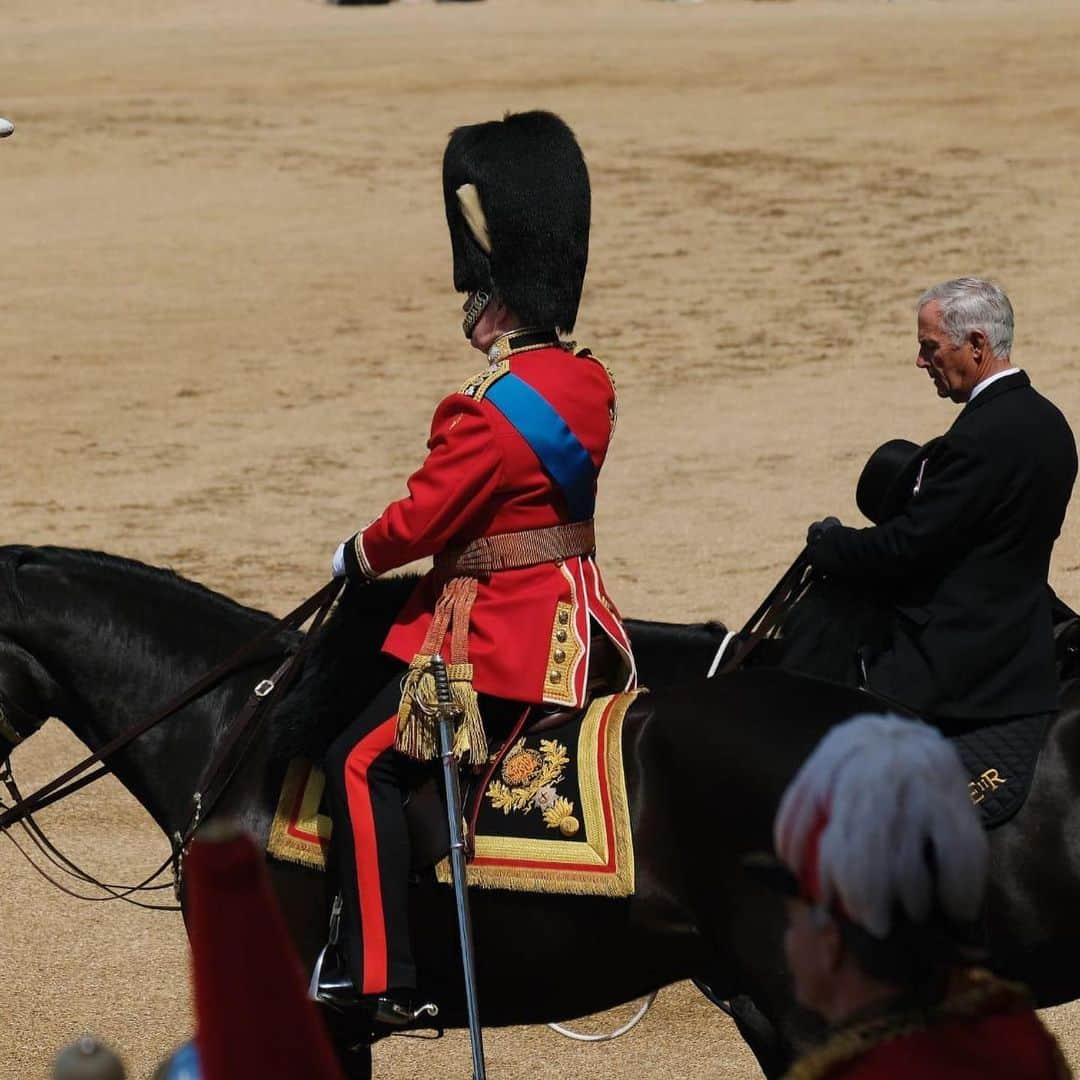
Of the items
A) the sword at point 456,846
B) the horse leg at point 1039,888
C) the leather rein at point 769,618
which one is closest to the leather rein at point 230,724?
the sword at point 456,846

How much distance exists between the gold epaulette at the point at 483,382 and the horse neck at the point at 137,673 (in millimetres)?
760

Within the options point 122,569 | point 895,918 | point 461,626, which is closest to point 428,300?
point 122,569

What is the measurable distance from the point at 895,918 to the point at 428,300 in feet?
39.2

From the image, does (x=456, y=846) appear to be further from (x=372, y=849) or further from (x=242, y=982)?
(x=242, y=982)

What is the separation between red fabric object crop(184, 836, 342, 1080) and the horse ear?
2.71 meters

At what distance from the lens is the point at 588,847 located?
144 inches

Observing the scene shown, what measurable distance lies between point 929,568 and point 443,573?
938 mm

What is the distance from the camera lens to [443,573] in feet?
12.9

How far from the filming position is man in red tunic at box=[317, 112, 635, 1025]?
3.76 metres

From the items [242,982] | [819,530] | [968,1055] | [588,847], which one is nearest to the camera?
[242,982]

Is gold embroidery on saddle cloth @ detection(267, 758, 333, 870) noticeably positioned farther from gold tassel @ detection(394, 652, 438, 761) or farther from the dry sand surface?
the dry sand surface

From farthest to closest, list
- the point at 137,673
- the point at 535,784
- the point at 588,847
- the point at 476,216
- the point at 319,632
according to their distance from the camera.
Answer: the point at 137,673 → the point at 319,632 → the point at 476,216 → the point at 535,784 → the point at 588,847

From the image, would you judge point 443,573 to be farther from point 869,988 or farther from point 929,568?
point 869,988

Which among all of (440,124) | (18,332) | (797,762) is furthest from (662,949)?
(440,124)
